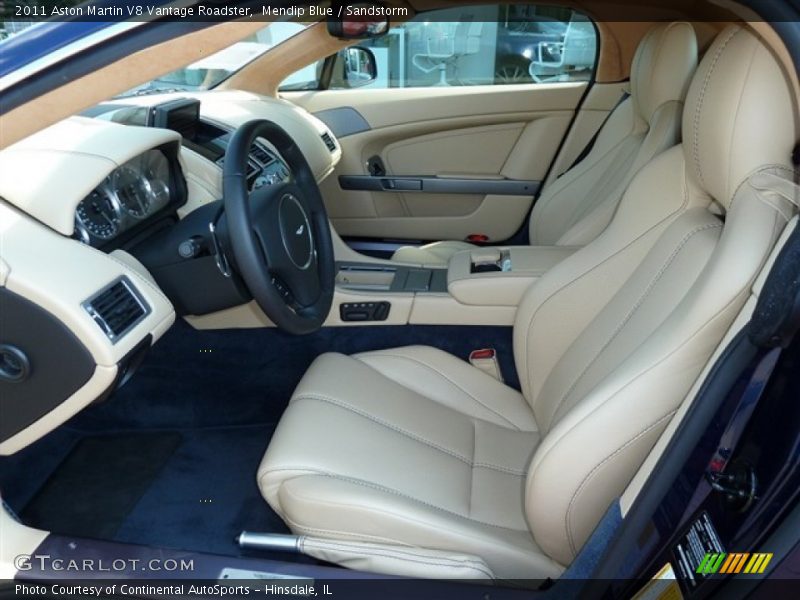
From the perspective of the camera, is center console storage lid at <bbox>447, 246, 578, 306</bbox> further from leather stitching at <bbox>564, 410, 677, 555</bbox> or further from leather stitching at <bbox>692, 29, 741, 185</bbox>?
leather stitching at <bbox>564, 410, 677, 555</bbox>

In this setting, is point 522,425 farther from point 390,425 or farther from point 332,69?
point 332,69

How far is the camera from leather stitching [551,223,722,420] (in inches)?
47.1

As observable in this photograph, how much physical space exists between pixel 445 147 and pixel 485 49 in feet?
1.32

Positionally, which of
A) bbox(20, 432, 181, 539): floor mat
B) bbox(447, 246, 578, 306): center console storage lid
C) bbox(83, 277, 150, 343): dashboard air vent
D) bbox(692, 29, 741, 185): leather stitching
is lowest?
bbox(20, 432, 181, 539): floor mat

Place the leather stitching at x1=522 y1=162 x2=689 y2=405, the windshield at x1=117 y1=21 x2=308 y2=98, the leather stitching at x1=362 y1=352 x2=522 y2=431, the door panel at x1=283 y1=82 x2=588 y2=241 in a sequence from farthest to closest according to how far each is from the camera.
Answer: the door panel at x1=283 y1=82 x2=588 y2=241, the windshield at x1=117 y1=21 x2=308 y2=98, the leather stitching at x1=362 y1=352 x2=522 y2=431, the leather stitching at x1=522 y1=162 x2=689 y2=405

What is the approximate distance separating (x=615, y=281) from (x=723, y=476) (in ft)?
1.91

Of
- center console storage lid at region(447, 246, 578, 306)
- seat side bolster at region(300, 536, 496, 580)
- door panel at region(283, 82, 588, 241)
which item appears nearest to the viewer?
seat side bolster at region(300, 536, 496, 580)

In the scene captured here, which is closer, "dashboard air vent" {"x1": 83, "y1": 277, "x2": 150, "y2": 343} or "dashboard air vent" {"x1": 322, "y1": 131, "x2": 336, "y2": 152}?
"dashboard air vent" {"x1": 83, "y1": 277, "x2": 150, "y2": 343}

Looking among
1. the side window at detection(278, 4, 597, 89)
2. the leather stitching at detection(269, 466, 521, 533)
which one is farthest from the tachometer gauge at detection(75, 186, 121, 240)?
the side window at detection(278, 4, 597, 89)

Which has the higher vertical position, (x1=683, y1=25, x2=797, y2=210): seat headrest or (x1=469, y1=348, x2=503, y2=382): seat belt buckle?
(x1=683, y1=25, x2=797, y2=210): seat headrest

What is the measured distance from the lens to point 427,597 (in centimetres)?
102

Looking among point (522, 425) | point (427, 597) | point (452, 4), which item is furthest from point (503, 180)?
point (427, 597)

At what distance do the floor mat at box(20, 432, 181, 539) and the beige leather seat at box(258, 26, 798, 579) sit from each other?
0.52 meters

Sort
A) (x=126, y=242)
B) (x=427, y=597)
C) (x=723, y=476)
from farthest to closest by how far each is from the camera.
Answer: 1. (x=126, y=242)
2. (x=427, y=597)
3. (x=723, y=476)
